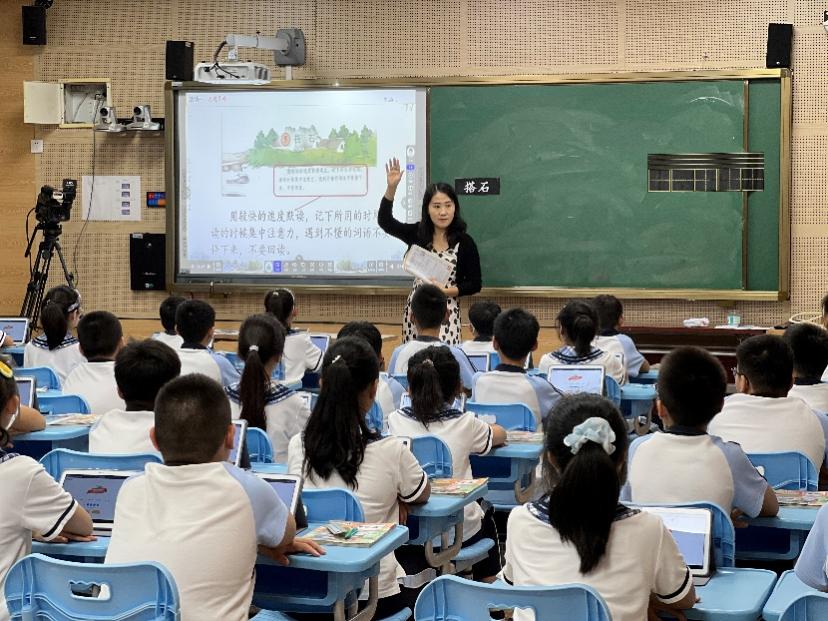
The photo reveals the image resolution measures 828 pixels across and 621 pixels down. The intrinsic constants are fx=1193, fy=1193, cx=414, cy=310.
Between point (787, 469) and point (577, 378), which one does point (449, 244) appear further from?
point (787, 469)

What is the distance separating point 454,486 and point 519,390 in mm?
1524

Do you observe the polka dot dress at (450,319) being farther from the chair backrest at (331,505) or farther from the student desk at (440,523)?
the chair backrest at (331,505)

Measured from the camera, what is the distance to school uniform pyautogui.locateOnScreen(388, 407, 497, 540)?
161 inches

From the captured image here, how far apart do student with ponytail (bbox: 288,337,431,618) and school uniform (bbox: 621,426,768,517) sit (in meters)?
0.62

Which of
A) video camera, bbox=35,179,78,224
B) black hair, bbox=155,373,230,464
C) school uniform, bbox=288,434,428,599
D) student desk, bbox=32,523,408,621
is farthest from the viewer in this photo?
video camera, bbox=35,179,78,224

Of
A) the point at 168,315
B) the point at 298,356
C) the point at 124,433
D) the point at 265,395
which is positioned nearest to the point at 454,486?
the point at 124,433

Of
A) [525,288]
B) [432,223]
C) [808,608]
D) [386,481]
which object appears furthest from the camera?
[525,288]

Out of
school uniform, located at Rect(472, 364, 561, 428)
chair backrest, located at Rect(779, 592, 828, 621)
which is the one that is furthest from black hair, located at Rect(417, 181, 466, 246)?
chair backrest, located at Rect(779, 592, 828, 621)

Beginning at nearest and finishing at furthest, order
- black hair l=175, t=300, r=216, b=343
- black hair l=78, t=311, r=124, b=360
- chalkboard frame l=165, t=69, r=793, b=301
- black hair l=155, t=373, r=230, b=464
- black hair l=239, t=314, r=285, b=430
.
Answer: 1. black hair l=155, t=373, r=230, b=464
2. black hair l=239, t=314, r=285, b=430
3. black hair l=78, t=311, r=124, b=360
4. black hair l=175, t=300, r=216, b=343
5. chalkboard frame l=165, t=69, r=793, b=301

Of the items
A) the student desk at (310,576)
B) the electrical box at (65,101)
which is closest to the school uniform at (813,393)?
the student desk at (310,576)

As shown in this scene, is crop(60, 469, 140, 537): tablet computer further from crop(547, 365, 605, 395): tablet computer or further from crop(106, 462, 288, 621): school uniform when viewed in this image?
crop(547, 365, 605, 395): tablet computer

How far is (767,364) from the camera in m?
3.83

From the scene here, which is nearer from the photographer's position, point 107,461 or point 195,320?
point 107,461

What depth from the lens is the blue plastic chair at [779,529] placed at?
334 centimetres
